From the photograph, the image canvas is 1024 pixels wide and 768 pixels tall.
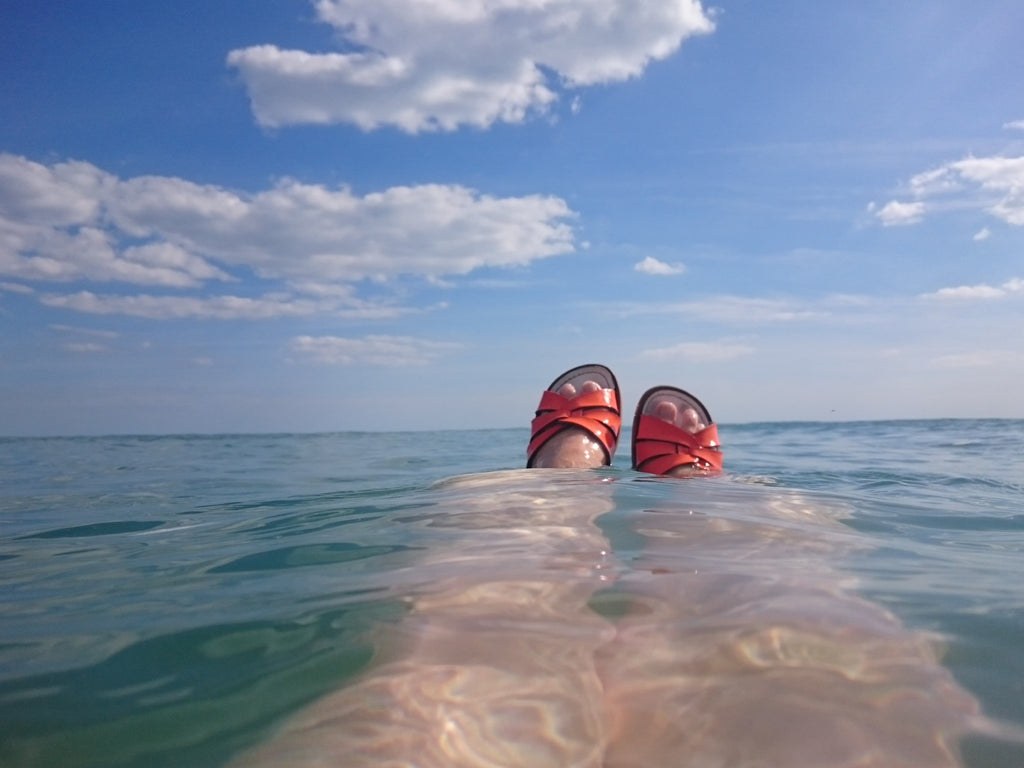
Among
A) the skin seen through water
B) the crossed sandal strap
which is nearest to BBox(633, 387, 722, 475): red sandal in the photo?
the crossed sandal strap

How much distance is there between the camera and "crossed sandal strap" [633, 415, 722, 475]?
5.04m

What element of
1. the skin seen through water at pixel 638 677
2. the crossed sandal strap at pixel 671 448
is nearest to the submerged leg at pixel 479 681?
the skin seen through water at pixel 638 677

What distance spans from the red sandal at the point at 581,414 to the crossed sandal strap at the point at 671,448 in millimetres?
263

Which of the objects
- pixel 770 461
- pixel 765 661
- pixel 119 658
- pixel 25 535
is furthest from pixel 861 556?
pixel 770 461

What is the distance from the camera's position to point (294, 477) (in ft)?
19.8

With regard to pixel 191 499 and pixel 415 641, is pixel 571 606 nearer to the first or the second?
pixel 415 641

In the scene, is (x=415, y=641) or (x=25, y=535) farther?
(x=25, y=535)

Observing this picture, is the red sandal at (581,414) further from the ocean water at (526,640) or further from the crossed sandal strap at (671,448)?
the ocean water at (526,640)

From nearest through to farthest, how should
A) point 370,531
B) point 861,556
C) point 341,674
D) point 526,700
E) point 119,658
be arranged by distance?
point 526,700 < point 341,674 < point 119,658 < point 861,556 < point 370,531

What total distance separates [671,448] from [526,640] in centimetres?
387

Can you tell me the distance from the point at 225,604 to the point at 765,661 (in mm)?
1308

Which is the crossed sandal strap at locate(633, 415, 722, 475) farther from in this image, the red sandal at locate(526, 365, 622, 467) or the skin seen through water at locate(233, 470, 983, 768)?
the skin seen through water at locate(233, 470, 983, 768)

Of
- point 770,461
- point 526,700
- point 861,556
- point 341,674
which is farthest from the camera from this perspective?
point 770,461

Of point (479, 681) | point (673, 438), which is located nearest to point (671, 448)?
point (673, 438)
